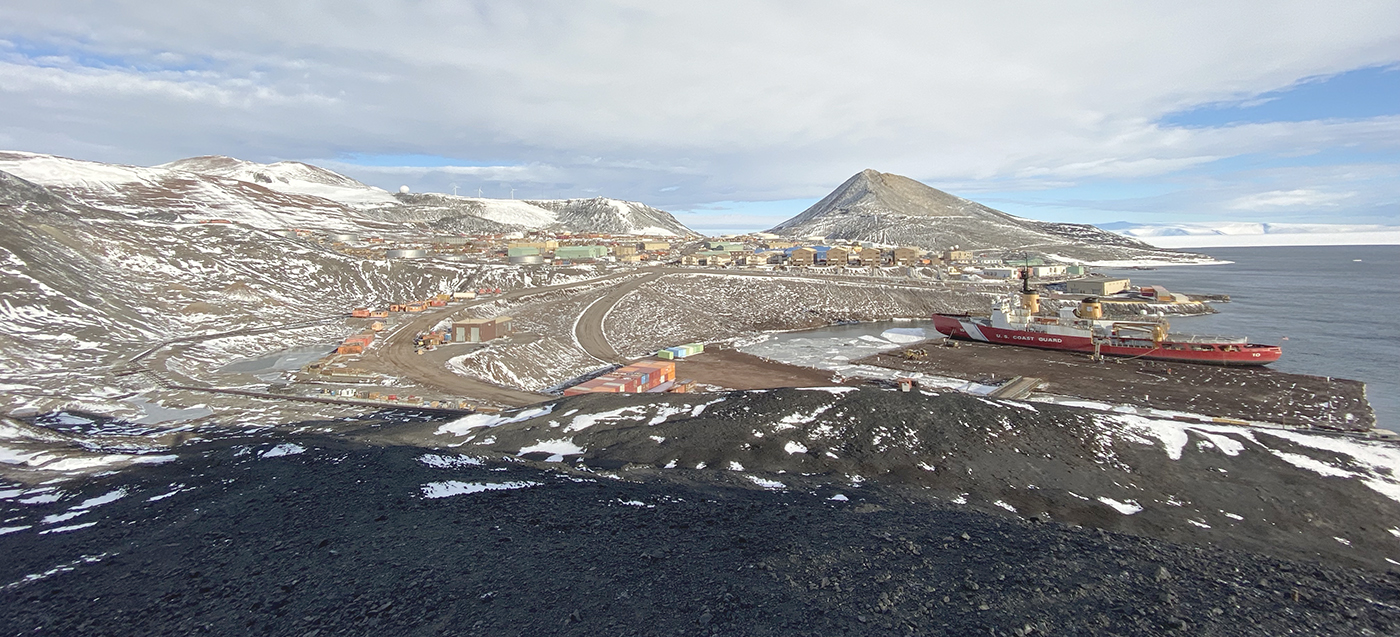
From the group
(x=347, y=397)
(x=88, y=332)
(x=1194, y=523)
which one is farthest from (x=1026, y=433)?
(x=88, y=332)

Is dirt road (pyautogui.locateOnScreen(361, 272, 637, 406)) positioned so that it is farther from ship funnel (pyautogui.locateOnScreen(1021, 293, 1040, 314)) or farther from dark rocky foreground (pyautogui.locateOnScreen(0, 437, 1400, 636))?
ship funnel (pyautogui.locateOnScreen(1021, 293, 1040, 314))

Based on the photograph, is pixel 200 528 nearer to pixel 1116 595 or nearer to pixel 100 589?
pixel 100 589

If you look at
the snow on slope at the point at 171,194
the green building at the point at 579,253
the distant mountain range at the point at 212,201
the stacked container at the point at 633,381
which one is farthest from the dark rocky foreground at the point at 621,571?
the snow on slope at the point at 171,194

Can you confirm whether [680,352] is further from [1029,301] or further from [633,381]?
[1029,301]

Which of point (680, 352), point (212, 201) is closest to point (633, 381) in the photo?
point (680, 352)

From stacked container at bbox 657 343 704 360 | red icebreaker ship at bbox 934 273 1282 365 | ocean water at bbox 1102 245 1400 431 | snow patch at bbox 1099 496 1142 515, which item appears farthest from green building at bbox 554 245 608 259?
snow patch at bbox 1099 496 1142 515
